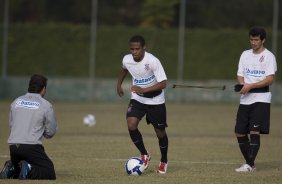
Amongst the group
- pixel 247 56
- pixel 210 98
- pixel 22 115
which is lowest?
pixel 210 98

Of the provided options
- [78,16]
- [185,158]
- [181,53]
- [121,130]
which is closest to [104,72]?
[181,53]

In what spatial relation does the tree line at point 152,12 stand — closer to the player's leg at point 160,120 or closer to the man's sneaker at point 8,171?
the player's leg at point 160,120

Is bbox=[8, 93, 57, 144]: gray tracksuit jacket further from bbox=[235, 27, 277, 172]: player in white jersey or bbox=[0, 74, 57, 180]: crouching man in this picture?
bbox=[235, 27, 277, 172]: player in white jersey

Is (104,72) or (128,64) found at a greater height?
(128,64)

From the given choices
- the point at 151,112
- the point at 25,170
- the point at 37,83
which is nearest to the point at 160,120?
the point at 151,112

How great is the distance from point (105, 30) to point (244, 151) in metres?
29.4

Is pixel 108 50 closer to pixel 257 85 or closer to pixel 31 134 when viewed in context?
pixel 257 85

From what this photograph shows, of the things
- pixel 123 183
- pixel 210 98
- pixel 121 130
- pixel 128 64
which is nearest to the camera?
pixel 123 183

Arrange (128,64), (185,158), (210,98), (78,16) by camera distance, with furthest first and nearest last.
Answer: (78,16)
(210,98)
(185,158)
(128,64)

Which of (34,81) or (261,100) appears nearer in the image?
(34,81)

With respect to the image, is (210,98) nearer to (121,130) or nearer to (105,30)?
(105,30)

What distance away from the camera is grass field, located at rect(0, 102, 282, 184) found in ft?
37.9

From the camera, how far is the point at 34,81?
36.8 feet

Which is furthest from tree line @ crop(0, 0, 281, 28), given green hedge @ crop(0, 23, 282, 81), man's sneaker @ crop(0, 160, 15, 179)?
man's sneaker @ crop(0, 160, 15, 179)
